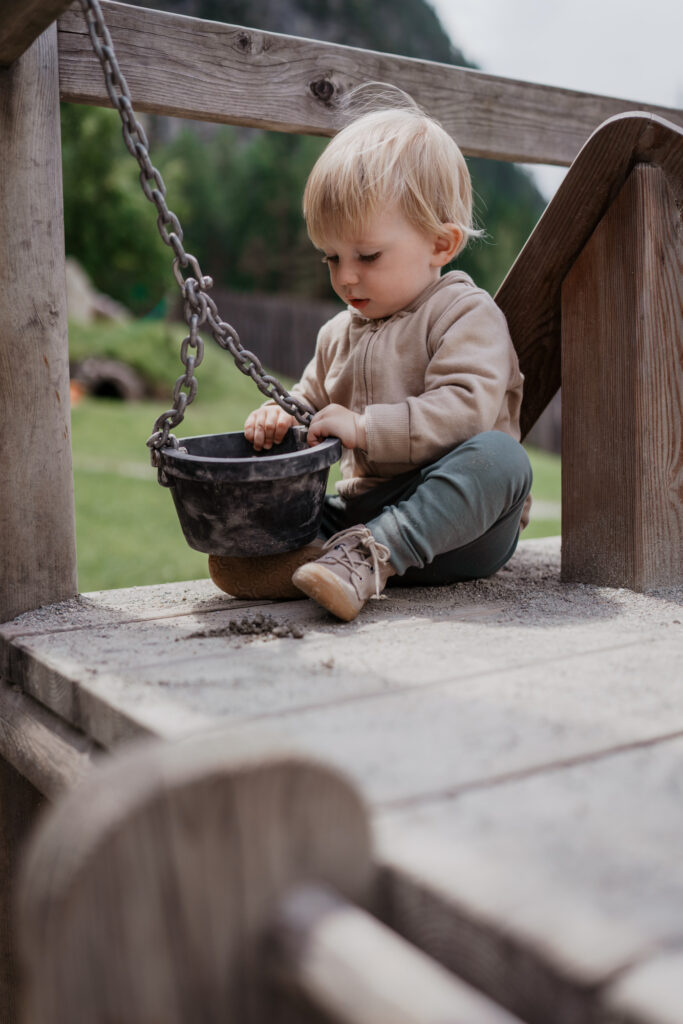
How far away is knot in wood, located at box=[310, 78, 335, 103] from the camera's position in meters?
2.38

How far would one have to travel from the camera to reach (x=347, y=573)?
1.87m

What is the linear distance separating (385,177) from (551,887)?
169 centimetres

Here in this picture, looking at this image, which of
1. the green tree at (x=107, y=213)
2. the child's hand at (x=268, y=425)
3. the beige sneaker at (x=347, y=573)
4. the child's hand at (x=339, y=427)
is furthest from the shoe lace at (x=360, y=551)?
the green tree at (x=107, y=213)

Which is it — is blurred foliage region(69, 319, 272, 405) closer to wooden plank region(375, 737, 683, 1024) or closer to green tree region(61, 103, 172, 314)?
green tree region(61, 103, 172, 314)

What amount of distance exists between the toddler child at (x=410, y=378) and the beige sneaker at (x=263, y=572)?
4 centimetres

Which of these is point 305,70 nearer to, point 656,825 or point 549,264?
point 549,264

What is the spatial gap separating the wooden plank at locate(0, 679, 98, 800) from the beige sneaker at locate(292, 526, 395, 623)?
518mm

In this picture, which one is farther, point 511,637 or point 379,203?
point 379,203

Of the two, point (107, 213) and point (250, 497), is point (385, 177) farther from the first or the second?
point (107, 213)

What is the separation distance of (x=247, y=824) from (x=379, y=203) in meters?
1.67

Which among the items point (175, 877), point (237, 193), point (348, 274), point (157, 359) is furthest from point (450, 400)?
point (237, 193)

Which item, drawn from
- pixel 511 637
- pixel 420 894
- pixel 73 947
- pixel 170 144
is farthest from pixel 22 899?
pixel 170 144

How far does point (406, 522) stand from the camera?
198 centimetres

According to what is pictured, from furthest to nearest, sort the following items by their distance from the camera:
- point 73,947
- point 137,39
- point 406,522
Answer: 1. point 137,39
2. point 406,522
3. point 73,947
